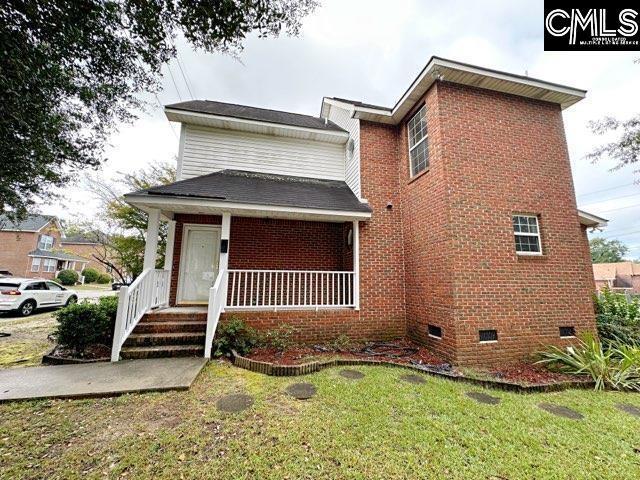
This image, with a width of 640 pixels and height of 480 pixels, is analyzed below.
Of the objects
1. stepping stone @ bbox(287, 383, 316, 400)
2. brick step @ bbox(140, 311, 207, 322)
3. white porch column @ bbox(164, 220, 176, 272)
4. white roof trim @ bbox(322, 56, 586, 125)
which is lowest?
stepping stone @ bbox(287, 383, 316, 400)

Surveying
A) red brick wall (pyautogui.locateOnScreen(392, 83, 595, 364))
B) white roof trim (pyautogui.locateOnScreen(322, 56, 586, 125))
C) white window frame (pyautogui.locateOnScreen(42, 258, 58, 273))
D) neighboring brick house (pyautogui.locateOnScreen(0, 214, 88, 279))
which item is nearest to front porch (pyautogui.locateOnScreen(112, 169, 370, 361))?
red brick wall (pyautogui.locateOnScreen(392, 83, 595, 364))

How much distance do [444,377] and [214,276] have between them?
6216mm

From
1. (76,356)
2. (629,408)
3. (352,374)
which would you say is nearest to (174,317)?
(76,356)

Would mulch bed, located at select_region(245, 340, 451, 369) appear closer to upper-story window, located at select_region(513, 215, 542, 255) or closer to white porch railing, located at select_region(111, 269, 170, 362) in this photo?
white porch railing, located at select_region(111, 269, 170, 362)

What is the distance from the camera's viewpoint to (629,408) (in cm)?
382

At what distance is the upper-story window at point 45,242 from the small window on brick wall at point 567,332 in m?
43.6

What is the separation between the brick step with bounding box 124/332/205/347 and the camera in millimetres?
5307

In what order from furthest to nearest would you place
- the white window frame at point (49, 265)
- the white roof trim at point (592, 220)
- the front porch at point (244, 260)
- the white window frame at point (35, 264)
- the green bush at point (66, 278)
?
the white window frame at point (49, 265), the green bush at point (66, 278), the white window frame at point (35, 264), the white roof trim at point (592, 220), the front porch at point (244, 260)

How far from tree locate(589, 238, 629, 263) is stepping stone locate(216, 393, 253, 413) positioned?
3211 inches

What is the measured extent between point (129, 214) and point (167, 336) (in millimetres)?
7508

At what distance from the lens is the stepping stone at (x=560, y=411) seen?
137 inches

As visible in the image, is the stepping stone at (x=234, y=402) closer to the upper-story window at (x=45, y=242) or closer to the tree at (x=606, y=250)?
the upper-story window at (x=45, y=242)

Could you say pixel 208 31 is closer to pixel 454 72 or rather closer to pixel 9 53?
pixel 9 53

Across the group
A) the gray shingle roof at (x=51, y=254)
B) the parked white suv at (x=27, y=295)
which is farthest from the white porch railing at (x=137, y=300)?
the gray shingle roof at (x=51, y=254)
